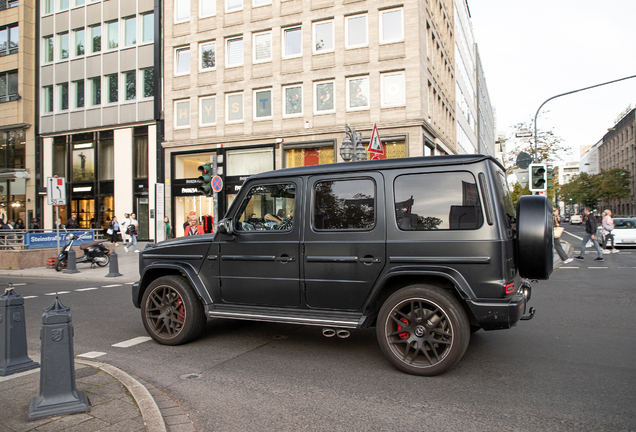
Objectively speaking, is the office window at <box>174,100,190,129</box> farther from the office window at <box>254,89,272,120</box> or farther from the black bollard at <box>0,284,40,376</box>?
the black bollard at <box>0,284,40,376</box>

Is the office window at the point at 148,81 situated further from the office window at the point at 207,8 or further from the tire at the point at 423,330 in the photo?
the tire at the point at 423,330

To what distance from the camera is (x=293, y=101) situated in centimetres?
2577

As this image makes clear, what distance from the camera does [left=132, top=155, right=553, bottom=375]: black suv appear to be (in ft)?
14.0

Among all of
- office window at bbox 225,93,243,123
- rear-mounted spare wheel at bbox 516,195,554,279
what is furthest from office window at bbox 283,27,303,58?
rear-mounted spare wheel at bbox 516,195,554,279

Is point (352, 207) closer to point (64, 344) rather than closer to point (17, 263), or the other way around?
point (64, 344)

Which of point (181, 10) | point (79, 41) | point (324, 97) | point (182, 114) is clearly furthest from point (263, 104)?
point (79, 41)

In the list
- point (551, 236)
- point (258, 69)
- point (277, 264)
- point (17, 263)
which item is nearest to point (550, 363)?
point (551, 236)

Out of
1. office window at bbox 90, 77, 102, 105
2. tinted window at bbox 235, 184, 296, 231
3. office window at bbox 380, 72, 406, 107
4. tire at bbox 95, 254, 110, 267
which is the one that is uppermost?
office window at bbox 90, 77, 102, 105

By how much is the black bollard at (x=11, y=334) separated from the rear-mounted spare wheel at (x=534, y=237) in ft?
15.7

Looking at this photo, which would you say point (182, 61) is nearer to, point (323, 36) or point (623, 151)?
point (323, 36)

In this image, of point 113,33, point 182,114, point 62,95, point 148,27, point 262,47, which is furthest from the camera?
point 62,95

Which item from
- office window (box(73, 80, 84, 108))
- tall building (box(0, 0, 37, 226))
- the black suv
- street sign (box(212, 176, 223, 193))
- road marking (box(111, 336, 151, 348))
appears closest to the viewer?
the black suv

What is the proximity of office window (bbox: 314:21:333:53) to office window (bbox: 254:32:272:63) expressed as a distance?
2.74m

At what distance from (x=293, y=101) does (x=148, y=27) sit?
37.2 feet
